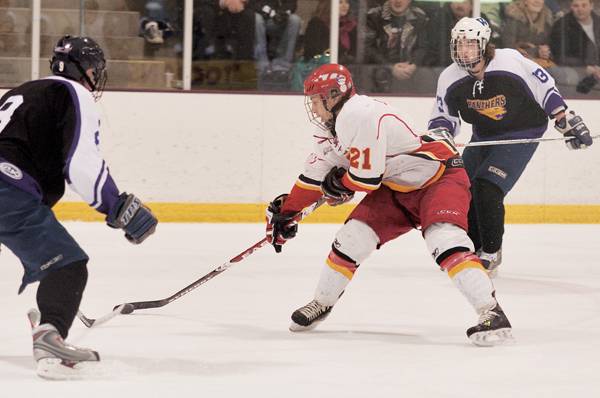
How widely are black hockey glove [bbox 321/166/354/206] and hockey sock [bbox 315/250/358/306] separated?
17 centimetres

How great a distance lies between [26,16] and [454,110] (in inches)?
113

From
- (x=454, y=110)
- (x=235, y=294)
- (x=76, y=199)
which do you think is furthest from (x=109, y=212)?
(x=76, y=199)

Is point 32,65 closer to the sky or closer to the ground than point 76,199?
closer to the sky

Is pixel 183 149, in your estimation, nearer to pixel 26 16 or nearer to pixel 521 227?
pixel 26 16

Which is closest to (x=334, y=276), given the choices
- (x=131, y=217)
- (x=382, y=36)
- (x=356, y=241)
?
(x=356, y=241)

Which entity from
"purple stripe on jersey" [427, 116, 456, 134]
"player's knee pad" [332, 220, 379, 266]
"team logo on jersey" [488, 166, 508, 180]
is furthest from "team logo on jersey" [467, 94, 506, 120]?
"player's knee pad" [332, 220, 379, 266]

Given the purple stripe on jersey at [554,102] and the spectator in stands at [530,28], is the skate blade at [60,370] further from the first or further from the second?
the spectator in stands at [530,28]

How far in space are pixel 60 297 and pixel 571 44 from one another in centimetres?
535

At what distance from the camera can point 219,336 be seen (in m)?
3.98

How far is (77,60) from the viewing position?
335cm

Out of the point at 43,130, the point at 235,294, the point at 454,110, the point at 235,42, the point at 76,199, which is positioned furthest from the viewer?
the point at 235,42

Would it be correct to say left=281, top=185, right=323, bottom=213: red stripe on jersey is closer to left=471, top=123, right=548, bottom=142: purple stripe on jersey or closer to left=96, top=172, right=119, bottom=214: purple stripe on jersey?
left=96, top=172, right=119, bottom=214: purple stripe on jersey

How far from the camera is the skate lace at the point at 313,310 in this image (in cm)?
404

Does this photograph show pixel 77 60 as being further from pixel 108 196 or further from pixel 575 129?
pixel 575 129
